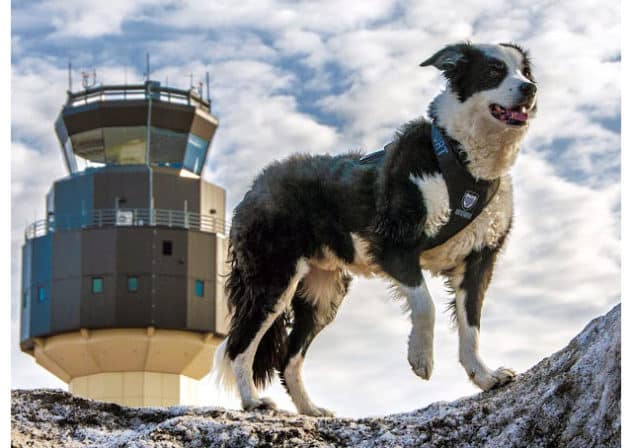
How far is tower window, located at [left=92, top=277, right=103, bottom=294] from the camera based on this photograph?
53.0 metres

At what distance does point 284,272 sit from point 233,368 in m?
1.03

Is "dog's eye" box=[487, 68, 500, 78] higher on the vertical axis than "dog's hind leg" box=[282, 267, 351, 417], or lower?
higher

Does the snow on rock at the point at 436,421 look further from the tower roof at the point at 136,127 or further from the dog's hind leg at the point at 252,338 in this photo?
the tower roof at the point at 136,127

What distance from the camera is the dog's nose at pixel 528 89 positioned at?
35.1ft

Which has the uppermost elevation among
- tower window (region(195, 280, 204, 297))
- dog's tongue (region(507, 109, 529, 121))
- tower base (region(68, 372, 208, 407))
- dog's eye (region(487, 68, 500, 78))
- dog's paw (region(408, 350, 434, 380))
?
tower window (region(195, 280, 204, 297))

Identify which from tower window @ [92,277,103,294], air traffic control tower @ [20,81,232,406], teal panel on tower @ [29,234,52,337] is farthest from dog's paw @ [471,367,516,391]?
teal panel on tower @ [29,234,52,337]

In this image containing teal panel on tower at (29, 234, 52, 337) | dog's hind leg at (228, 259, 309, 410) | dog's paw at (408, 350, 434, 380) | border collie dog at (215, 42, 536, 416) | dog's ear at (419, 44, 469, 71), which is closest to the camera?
dog's paw at (408, 350, 434, 380)

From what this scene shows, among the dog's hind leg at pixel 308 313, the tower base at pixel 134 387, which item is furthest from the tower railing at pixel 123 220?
the dog's hind leg at pixel 308 313

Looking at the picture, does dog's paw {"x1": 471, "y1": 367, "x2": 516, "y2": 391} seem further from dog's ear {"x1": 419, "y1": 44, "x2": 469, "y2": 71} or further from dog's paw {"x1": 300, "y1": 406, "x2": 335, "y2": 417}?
dog's ear {"x1": 419, "y1": 44, "x2": 469, "y2": 71}

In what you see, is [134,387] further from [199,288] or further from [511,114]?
[511,114]

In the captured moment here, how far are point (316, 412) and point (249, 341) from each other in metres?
0.91

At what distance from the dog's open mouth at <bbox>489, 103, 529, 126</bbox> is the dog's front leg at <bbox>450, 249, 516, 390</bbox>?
1.24 m

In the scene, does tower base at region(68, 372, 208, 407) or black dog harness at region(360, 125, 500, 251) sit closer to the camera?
black dog harness at region(360, 125, 500, 251)

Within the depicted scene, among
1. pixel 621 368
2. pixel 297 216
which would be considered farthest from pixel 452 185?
pixel 621 368
